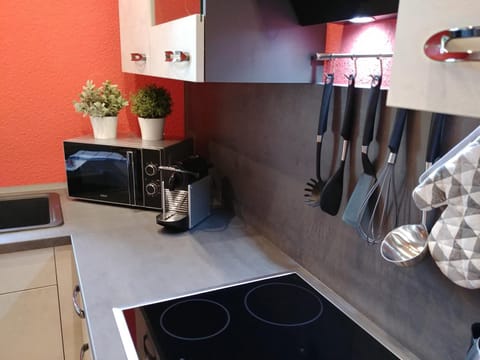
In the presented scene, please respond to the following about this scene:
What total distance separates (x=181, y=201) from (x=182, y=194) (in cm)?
3

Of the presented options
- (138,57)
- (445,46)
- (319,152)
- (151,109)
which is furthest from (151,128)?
(445,46)

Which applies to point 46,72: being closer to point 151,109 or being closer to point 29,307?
point 151,109

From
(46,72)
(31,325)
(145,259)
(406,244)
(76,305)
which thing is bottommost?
(31,325)

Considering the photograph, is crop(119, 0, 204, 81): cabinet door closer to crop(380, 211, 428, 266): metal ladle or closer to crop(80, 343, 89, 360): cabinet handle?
crop(380, 211, 428, 266): metal ladle

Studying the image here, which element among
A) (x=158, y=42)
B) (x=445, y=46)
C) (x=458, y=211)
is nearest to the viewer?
(x=445, y=46)

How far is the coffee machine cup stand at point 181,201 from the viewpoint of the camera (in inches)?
→ 52.6

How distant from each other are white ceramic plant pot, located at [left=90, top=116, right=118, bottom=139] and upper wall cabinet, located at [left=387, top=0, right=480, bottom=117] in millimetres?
1416

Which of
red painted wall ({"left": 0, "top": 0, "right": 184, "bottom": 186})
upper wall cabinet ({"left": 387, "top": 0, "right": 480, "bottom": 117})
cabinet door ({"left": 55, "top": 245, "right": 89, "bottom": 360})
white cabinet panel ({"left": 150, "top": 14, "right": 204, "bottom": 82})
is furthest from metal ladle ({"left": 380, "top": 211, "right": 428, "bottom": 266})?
red painted wall ({"left": 0, "top": 0, "right": 184, "bottom": 186})

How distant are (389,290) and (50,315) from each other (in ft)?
3.54

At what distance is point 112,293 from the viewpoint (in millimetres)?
980

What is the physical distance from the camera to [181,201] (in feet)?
4.47

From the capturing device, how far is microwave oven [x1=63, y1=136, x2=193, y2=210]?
1.50m

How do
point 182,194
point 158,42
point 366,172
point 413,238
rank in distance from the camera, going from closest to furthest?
point 413,238
point 366,172
point 158,42
point 182,194

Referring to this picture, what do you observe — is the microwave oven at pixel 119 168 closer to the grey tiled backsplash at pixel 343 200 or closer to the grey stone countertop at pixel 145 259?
the grey stone countertop at pixel 145 259
